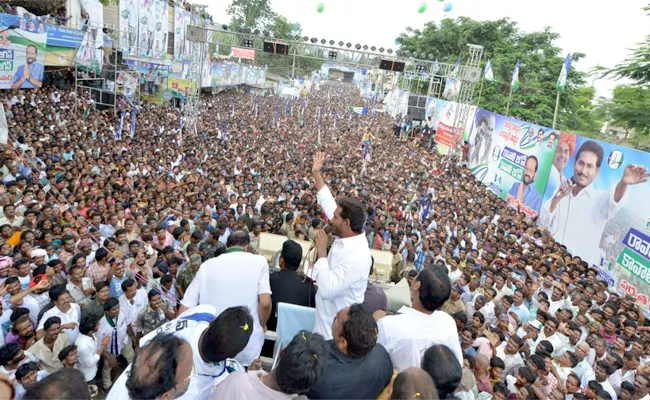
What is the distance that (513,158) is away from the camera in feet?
A: 44.0

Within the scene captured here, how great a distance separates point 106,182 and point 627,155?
1036 cm

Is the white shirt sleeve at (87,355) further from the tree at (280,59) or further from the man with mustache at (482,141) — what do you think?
the tree at (280,59)

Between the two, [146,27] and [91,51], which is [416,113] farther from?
[91,51]

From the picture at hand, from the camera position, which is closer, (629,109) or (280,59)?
(629,109)

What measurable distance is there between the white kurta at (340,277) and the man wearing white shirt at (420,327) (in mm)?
272

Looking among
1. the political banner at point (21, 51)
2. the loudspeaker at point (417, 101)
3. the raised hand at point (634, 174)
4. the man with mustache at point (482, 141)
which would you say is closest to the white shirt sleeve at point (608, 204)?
the raised hand at point (634, 174)

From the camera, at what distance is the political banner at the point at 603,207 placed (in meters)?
7.77

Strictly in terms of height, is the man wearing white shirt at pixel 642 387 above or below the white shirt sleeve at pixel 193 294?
below

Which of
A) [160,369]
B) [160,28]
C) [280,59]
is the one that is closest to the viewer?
[160,369]

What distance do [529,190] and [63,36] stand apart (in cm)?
1642

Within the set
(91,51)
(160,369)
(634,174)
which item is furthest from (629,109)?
(91,51)

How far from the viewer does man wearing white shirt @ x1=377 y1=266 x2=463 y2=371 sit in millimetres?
2201

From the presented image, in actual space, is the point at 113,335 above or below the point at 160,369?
below

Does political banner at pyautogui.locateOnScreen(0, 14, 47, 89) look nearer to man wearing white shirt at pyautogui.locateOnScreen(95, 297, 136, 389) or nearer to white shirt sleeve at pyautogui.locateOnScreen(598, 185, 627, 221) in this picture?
man wearing white shirt at pyautogui.locateOnScreen(95, 297, 136, 389)
